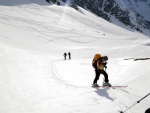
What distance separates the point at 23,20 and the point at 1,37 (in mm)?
17064

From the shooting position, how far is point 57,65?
21.3 metres

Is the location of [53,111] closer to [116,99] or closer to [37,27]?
[116,99]

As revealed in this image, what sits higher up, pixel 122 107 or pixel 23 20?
pixel 23 20

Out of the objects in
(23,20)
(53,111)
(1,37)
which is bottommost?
(53,111)

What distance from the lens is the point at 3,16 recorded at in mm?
52562

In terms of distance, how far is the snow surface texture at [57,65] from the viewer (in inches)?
337

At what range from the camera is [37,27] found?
172 ft

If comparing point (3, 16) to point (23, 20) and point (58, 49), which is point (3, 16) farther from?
point (58, 49)

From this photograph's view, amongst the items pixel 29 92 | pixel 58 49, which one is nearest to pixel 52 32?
pixel 58 49

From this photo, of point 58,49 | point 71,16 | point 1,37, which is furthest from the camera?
point 71,16

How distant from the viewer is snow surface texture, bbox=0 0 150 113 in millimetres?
8555

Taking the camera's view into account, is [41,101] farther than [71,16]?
No

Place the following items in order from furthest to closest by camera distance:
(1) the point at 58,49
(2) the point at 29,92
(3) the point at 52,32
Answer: (3) the point at 52,32
(1) the point at 58,49
(2) the point at 29,92

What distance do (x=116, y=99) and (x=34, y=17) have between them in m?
53.8
